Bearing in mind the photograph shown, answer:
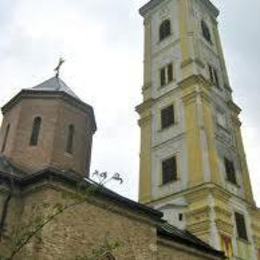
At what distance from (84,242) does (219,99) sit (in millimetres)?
18591

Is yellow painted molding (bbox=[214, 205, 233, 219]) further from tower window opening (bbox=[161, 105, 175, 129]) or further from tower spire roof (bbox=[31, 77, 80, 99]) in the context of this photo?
tower spire roof (bbox=[31, 77, 80, 99])

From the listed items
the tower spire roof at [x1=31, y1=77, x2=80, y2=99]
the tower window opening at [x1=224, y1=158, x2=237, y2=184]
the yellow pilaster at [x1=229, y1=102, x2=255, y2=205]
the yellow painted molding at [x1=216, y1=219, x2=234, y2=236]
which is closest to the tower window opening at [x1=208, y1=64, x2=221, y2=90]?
the yellow pilaster at [x1=229, y1=102, x2=255, y2=205]

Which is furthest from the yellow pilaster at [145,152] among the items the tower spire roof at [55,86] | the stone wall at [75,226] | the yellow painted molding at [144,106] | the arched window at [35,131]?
the stone wall at [75,226]

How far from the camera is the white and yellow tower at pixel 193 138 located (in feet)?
75.5

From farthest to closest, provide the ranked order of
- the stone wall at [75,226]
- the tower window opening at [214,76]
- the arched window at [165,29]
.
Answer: the arched window at [165,29] < the tower window opening at [214,76] < the stone wall at [75,226]

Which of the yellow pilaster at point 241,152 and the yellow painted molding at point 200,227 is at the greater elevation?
the yellow pilaster at point 241,152

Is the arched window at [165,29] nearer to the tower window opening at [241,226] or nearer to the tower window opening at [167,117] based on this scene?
the tower window opening at [167,117]

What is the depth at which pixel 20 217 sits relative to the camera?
45.7 ft

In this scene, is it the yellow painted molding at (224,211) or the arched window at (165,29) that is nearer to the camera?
the yellow painted molding at (224,211)

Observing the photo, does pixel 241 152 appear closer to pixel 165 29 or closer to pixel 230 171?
pixel 230 171

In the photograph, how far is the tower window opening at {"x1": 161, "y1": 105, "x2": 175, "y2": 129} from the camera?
Result: 27.9 metres

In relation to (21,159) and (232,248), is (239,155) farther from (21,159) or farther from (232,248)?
(21,159)

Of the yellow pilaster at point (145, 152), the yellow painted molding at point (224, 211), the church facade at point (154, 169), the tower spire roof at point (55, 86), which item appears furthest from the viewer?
the yellow pilaster at point (145, 152)

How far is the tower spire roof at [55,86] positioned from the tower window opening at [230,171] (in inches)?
418
